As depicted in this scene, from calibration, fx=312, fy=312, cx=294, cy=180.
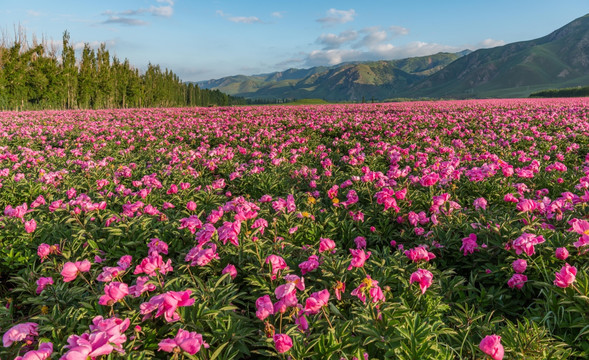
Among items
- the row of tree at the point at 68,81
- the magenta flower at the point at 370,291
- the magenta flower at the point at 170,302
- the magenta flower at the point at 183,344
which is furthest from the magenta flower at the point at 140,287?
the row of tree at the point at 68,81

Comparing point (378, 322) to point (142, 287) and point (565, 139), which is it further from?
point (565, 139)

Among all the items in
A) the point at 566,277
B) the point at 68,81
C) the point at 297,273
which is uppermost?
the point at 68,81

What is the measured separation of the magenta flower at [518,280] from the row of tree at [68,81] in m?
45.5

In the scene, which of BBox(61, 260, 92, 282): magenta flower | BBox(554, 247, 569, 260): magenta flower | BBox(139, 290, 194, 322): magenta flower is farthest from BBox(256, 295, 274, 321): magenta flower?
BBox(554, 247, 569, 260): magenta flower

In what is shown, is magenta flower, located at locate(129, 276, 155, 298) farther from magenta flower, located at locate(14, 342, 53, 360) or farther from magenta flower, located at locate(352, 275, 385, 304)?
magenta flower, located at locate(352, 275, 385, 304)

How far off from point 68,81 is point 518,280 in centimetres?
5506

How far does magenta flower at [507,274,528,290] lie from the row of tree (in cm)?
4548

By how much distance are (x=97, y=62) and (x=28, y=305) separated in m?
59.9

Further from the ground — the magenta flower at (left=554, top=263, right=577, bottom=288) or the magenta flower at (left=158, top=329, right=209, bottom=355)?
the magenta flower at (left=554, top=263, right=577, bottom=288)

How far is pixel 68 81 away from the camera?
144 feet

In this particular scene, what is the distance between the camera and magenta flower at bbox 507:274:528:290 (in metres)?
2.78

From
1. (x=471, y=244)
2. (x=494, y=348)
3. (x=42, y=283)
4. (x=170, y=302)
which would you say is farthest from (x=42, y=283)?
(x=471, y=244)

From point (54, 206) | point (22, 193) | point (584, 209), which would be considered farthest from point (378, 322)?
point (22, 193)

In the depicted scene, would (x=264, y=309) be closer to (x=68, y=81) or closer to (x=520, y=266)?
(x=520, y=266)
